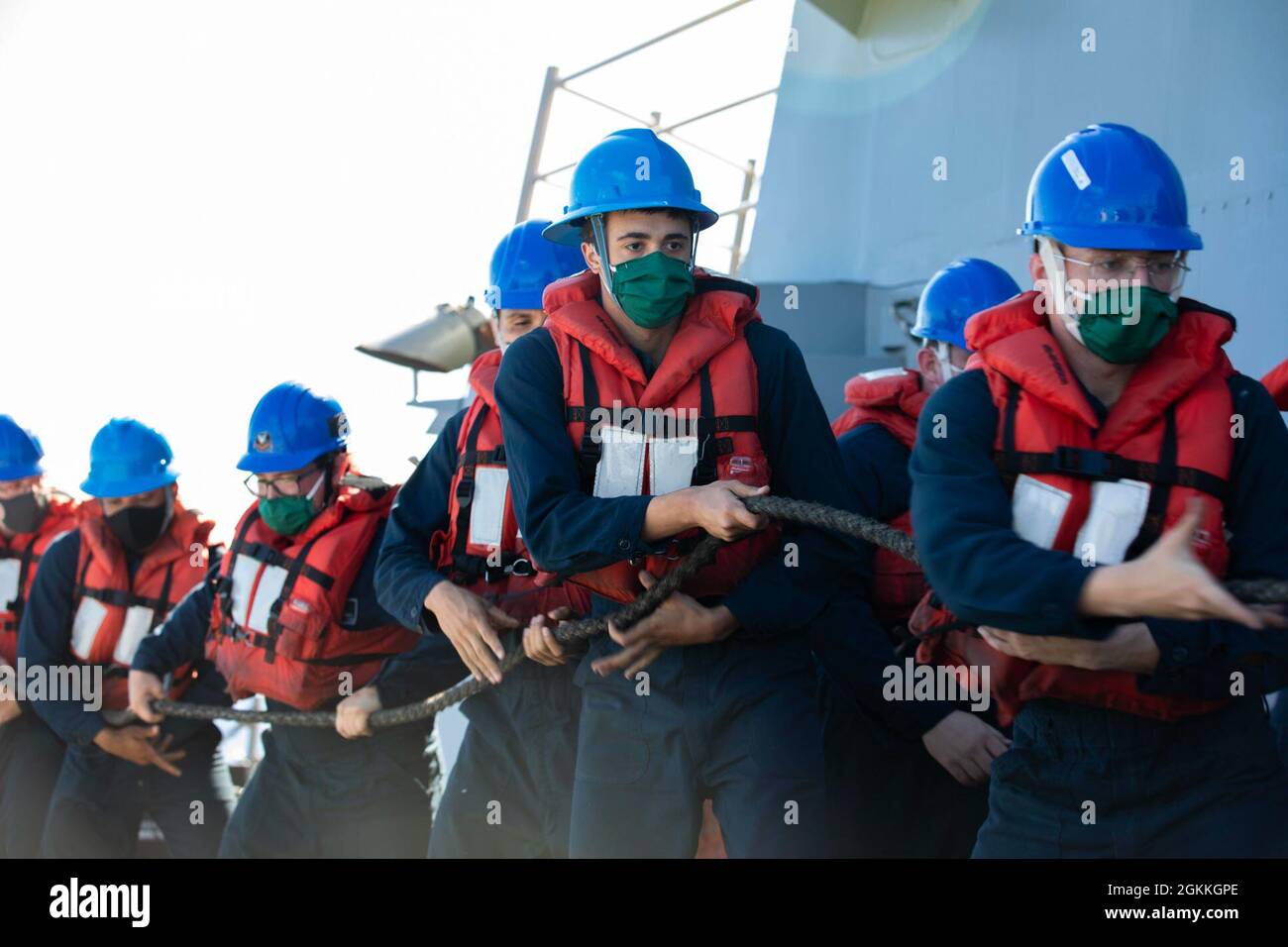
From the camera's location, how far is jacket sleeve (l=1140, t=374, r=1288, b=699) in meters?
2.00

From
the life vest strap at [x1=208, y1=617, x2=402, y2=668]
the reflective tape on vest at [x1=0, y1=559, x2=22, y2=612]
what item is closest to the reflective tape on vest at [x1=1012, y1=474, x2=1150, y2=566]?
the life vest strap at [x1=208, y1=617, x2=402, y2=668]

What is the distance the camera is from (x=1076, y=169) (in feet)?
7.29

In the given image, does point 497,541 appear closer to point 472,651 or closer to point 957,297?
point 472,651

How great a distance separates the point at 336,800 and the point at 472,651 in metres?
1.43

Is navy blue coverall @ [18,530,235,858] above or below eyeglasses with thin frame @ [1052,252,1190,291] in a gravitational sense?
below

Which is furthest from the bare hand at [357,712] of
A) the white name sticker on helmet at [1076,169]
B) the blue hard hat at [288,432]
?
the white name sticker on helmet at [1076,169]

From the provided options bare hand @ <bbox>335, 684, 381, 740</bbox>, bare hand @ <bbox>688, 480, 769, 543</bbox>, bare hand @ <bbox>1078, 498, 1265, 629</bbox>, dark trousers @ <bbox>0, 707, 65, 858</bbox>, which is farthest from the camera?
dark trousers @ <bbox>0, 707, 65, 858</bbox>

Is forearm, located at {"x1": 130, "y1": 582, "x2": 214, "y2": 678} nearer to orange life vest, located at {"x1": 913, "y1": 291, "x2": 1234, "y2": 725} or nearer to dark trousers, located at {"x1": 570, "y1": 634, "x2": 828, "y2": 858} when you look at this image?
dark trousers, located at {"x1": 570, "y1": 634, "x2": 828, "y2": 858}

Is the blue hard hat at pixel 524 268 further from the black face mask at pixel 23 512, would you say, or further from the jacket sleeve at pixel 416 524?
the black face mask at pixel 23 512

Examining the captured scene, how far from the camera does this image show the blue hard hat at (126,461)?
526 centimetres

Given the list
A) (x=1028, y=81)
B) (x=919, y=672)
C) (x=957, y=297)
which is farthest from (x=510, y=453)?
(x=1028, y=81)

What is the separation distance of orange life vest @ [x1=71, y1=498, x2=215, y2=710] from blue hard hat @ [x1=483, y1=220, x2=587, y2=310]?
2.21 meters

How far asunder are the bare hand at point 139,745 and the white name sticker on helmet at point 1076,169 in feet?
13.4
